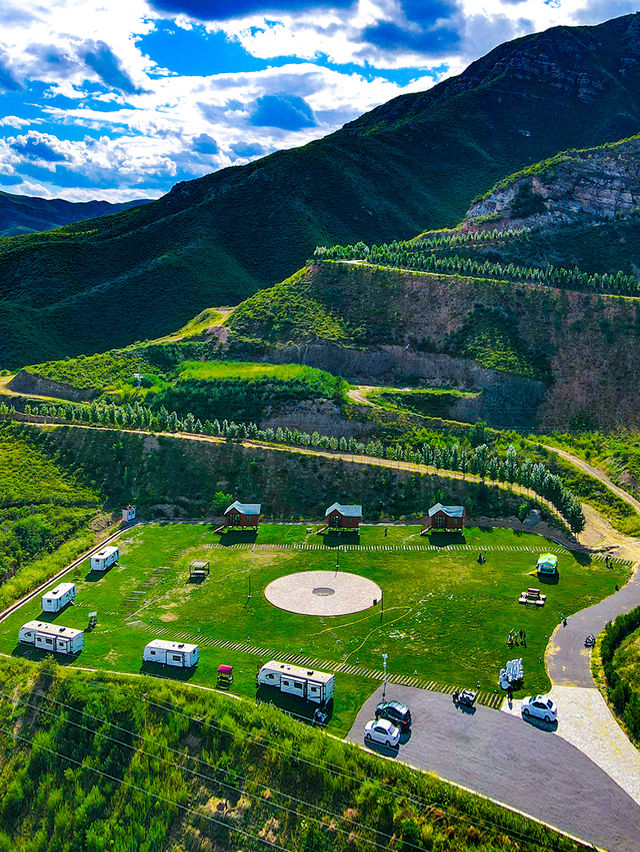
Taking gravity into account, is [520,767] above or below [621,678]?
below

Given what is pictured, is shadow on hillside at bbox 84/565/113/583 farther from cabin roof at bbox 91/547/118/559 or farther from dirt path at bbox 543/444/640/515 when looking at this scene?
dirt path at bbox 543/444/640/515

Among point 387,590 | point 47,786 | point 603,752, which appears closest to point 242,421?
point 387,590

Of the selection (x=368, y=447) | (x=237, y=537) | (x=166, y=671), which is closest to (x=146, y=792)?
(x=166, y=671)

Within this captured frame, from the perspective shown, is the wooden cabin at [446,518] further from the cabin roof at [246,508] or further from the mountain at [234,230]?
the mountain at [234,230]

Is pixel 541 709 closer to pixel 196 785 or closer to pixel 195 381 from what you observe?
pixel 196 785

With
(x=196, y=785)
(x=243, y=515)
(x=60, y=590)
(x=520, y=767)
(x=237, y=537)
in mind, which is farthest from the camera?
(x=243, y=515)

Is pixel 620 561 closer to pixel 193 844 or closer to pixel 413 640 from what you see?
pixel 413 640

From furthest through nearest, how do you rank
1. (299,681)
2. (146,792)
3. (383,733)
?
(299,681) → (146,792) → (383,733)

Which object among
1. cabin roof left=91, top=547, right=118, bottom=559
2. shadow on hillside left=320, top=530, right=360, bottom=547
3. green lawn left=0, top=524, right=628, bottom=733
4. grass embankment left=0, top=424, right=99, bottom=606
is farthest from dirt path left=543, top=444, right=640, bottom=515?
grass embankment left=0, top=424, right=99, bottom=606
